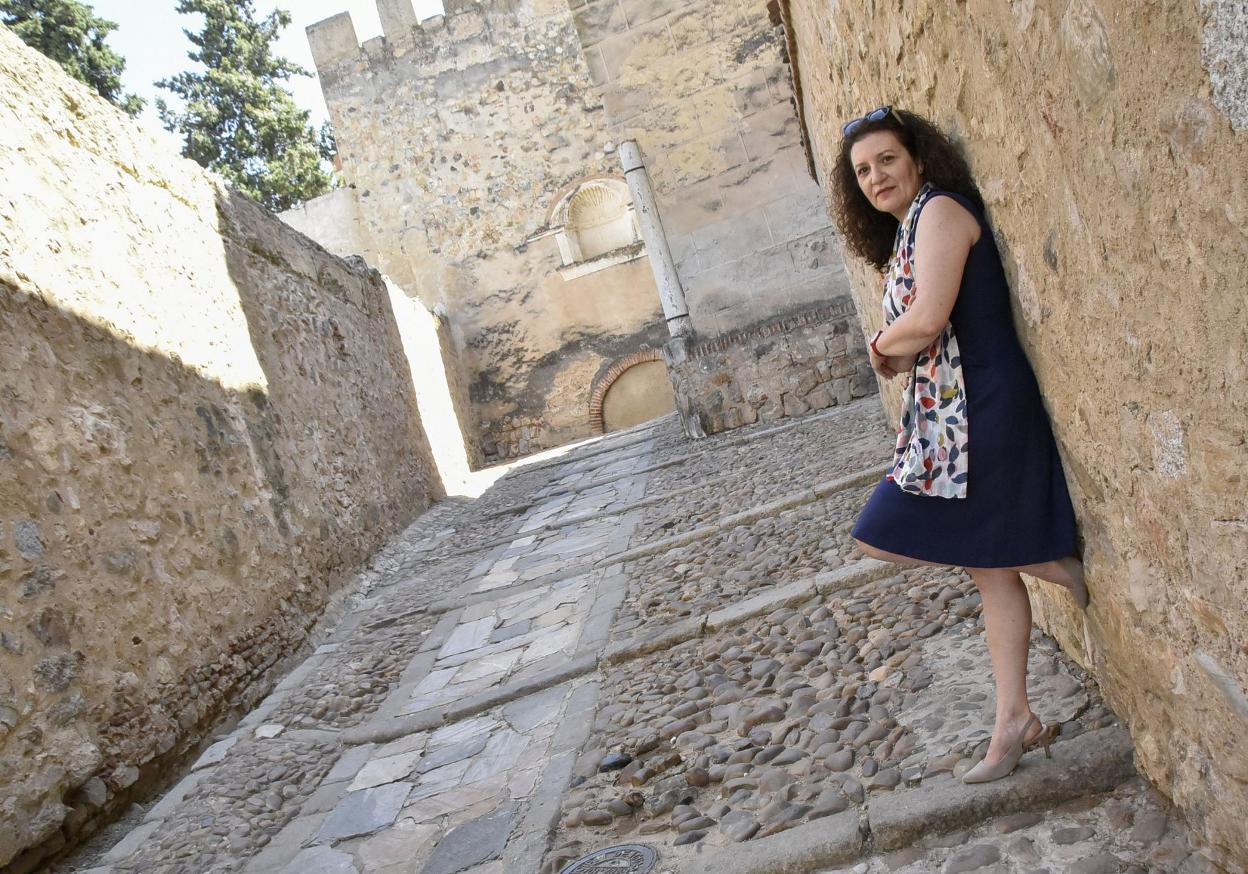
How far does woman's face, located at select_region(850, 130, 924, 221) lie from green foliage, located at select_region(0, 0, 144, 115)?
669 inches

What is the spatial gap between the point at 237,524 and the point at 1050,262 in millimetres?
4847

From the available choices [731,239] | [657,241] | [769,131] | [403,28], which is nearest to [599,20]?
[769,131]

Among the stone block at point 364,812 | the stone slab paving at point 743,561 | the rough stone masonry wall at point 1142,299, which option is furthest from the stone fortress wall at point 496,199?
the rough stone masonry wall at point 1142,299

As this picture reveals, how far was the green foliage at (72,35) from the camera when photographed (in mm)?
15797

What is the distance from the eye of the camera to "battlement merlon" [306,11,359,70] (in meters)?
17.1

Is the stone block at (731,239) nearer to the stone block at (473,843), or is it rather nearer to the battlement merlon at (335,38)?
the stone block at (473,843)

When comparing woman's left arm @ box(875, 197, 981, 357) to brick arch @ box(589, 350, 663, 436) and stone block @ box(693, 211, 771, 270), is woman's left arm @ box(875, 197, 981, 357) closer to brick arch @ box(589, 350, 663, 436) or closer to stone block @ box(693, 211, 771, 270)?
stone block @ box(693, 211, 771, 270)

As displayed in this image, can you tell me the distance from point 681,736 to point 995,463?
141 centimetres

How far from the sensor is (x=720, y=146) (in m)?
10.2

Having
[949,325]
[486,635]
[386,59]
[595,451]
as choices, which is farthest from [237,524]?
[386,59]

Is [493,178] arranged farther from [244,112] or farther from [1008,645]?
[1008,645]

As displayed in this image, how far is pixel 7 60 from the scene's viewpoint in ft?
15.1

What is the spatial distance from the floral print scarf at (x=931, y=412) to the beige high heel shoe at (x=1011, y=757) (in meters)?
0.54

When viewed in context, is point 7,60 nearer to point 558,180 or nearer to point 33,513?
point 33,513
